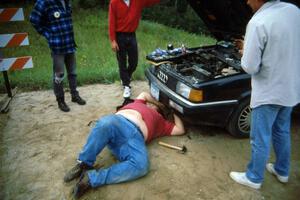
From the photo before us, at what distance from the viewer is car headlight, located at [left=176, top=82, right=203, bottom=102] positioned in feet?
13.5

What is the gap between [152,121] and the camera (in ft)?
14.1

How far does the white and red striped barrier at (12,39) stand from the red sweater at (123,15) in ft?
5.04

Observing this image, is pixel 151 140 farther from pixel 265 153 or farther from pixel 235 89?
pixel 265 153

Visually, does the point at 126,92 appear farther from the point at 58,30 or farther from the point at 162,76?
the point at 58,30

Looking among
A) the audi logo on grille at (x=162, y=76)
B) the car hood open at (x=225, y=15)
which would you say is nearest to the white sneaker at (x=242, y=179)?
the audi logo on grille at (x=162, y=76)

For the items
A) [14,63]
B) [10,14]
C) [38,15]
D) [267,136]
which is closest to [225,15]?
[267,136]

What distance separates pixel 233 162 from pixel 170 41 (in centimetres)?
867

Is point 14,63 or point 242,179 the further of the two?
point 14,63

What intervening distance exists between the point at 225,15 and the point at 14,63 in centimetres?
364

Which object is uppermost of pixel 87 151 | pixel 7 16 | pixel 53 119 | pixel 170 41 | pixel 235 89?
pixel 7 16

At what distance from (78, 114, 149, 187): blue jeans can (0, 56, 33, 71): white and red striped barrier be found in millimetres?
2753

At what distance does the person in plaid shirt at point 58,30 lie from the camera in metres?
4.99

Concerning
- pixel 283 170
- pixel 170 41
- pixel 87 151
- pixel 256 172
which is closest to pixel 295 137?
pixel 283 170

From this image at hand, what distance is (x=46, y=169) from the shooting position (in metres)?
4.05
